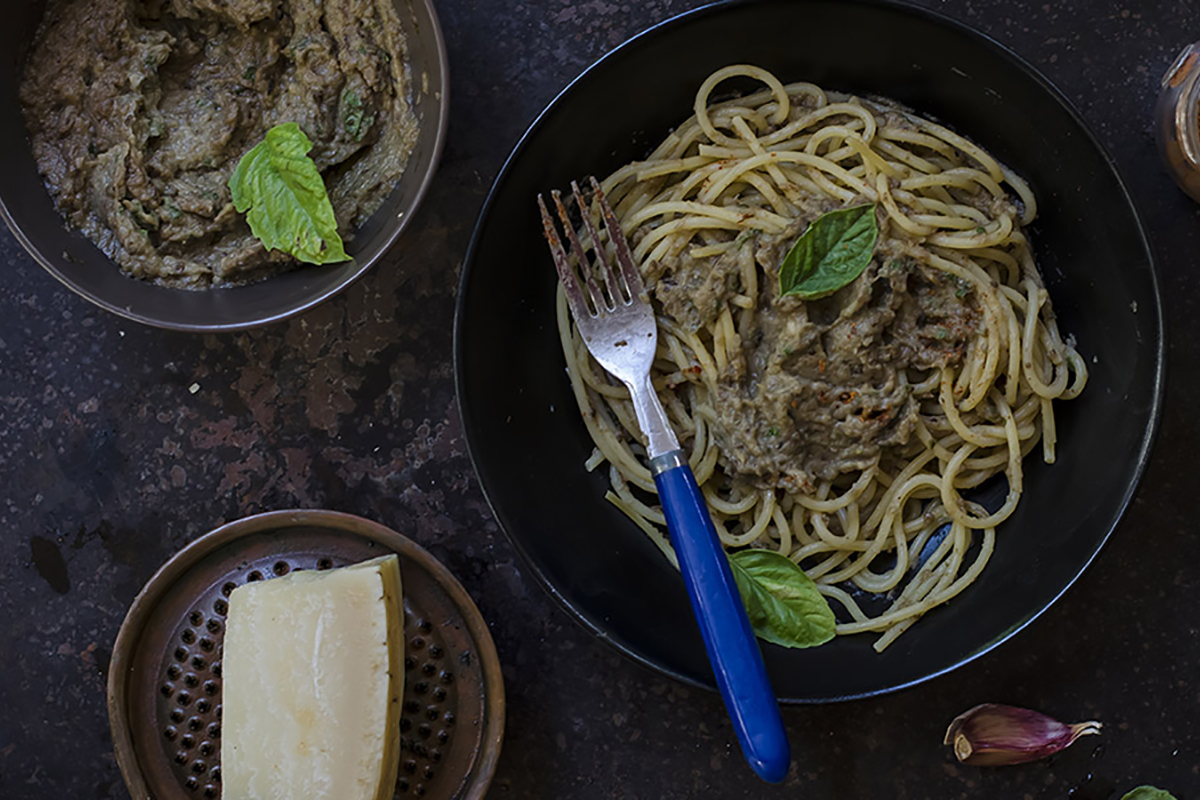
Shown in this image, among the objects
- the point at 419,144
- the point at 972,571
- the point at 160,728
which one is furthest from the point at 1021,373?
the point at 160,728

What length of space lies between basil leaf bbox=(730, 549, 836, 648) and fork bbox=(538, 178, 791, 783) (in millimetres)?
148

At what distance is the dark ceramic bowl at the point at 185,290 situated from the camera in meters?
2.06

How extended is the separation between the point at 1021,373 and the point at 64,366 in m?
2.31

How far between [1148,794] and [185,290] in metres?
2.55

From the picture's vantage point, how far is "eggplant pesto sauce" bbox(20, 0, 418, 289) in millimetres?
2121

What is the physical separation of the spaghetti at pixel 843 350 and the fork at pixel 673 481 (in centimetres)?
9

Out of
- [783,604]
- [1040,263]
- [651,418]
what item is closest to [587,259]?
[651,418]

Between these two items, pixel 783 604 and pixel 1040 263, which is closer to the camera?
pixel 783 604

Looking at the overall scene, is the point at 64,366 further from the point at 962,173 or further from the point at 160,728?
the point at 962,173

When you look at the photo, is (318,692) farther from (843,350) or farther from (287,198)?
(843,350)

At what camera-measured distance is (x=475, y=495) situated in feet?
7.81

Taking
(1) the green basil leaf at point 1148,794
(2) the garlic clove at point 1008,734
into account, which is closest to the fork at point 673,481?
(2) the garlic clove at point 1008,734

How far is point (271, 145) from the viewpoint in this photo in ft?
6.77

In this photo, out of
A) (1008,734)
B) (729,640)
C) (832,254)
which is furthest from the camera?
(1008,734)
